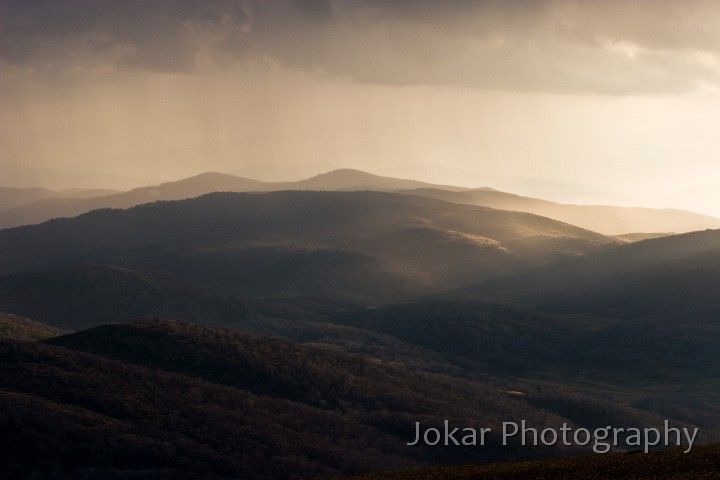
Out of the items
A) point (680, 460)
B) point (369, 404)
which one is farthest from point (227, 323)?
point (680, 460)

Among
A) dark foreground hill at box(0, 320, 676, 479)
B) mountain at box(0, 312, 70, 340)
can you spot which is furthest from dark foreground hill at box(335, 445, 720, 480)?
mountain at box(0, 312, 70, 340)

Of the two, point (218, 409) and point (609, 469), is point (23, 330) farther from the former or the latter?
point (609, 469)

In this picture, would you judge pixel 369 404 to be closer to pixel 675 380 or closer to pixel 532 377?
pixel 532 377

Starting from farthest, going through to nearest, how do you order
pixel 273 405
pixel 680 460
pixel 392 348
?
pixel 392 348
pixel 273 405
pixel 680 460

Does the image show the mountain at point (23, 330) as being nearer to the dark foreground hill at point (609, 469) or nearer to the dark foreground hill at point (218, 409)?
the dark foreground hill at point (218, 409)

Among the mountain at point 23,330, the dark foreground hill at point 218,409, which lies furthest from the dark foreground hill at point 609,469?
the mountain at point 23,330

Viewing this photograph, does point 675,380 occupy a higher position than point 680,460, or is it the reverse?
point 680,460
